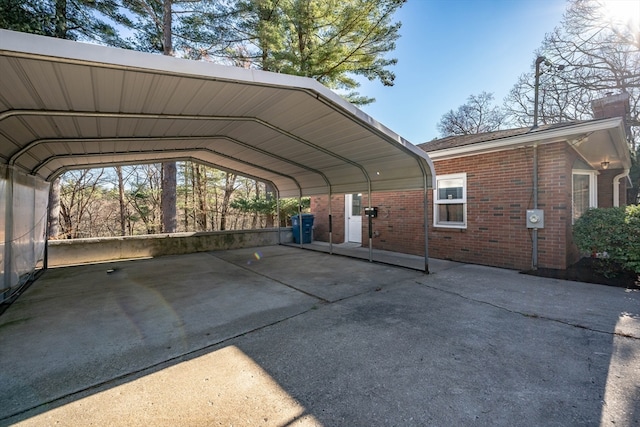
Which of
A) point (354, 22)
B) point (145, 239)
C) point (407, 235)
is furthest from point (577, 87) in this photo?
point (145, 239)

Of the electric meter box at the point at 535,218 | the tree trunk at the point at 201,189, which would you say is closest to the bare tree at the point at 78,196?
the tree trunk at the point at 201,189

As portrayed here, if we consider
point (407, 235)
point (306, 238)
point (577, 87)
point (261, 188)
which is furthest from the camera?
point (261, 188)

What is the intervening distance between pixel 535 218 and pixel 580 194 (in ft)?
10.0

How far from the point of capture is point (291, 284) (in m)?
4.99

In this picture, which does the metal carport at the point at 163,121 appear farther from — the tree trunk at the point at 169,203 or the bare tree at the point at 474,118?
the bare tree at the point at 474,118

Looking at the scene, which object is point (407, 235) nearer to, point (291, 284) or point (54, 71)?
point (291, 284)

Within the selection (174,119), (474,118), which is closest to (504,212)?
(174,119)

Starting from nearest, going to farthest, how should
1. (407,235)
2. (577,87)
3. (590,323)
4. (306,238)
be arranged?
1. (590,323)
2. (407,235)
3. (306,238)
4. (577,87)

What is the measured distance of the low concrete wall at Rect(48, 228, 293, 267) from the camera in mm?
6977

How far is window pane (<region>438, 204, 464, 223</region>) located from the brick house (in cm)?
3

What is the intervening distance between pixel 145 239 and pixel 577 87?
19542mm

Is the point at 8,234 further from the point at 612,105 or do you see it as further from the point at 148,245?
the point at 612,105

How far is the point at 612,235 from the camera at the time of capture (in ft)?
15.7

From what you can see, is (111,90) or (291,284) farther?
(291,284)
